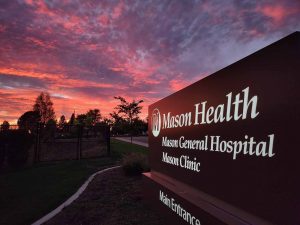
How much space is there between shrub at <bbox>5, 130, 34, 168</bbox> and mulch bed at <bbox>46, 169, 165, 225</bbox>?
21.6 ft

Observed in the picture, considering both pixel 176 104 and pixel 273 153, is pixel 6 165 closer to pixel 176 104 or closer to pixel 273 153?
pixel 176 104

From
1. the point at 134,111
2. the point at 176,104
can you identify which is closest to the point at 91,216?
the point at 176,104

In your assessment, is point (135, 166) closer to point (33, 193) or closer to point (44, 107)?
point (33, 193)

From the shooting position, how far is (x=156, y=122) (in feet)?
22.3

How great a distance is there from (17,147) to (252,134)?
42.1 ft

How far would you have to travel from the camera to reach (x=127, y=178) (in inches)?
358

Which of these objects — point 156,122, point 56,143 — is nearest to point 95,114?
point 56,143

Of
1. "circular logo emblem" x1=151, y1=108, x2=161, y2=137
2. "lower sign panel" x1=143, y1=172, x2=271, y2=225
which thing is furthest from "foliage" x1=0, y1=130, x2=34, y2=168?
"lower sign panel" x1=143, y1=172, x2=271, y2=225

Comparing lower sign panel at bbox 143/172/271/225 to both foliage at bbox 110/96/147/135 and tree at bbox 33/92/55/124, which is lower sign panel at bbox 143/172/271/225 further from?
tree at bbox 33/92/55/124

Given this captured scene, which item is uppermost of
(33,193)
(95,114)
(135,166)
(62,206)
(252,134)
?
(95,114)

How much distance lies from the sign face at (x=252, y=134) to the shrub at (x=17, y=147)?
11037 mm

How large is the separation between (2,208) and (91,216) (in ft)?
7.99

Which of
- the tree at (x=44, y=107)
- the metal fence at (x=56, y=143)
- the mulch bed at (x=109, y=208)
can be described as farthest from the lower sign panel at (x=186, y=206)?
the tree at (x=44, y=107)

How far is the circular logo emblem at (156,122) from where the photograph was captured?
Answer: 658cm
